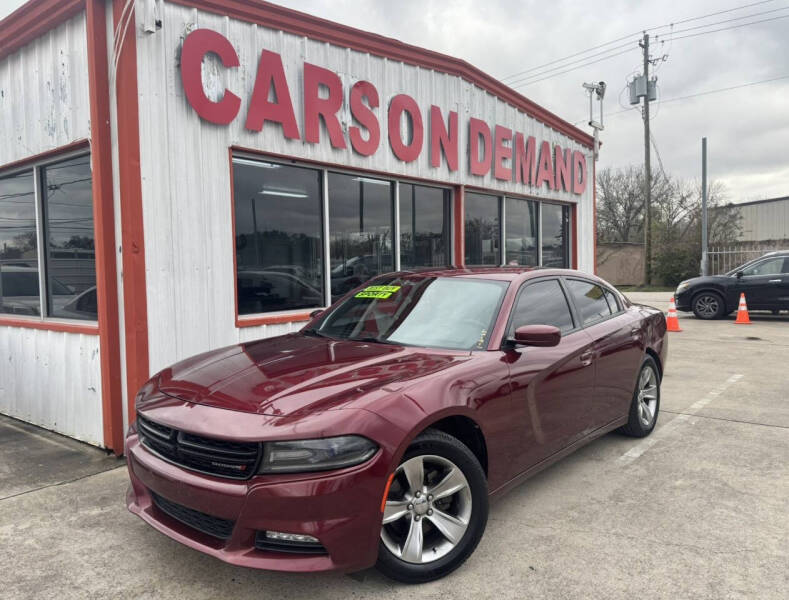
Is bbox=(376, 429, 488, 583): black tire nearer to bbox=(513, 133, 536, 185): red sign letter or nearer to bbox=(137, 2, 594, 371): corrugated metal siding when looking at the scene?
bbox=(137, 2, 594, 371): corrugated metal siding

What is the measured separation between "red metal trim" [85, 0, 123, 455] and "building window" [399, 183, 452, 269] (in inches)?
150

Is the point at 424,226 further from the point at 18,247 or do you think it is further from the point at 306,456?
the point at 306,456

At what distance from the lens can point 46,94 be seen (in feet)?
18.3

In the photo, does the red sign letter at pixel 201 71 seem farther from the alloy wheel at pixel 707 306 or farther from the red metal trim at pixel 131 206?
the alloy wheel at pixel 707 306

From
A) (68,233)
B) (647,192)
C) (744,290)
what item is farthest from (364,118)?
(647,192)

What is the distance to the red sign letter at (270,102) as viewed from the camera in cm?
580

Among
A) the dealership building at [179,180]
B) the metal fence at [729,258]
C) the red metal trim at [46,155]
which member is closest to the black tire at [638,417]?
the dealership building at [179,180]

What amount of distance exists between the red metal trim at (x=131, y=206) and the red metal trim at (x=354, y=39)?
2.75 feet

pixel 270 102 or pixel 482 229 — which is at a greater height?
pixel 270 102

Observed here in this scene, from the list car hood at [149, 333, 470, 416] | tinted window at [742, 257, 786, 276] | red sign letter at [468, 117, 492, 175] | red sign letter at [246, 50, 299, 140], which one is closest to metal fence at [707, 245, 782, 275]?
tinted window at [742, 257, 786, 276]

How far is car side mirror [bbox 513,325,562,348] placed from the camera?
3.42 metres

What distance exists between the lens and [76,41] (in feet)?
17.0

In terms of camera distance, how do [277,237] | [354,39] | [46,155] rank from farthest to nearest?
[354,39] → [277,237] → [46,155]

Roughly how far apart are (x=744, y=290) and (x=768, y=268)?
0.76 metres
